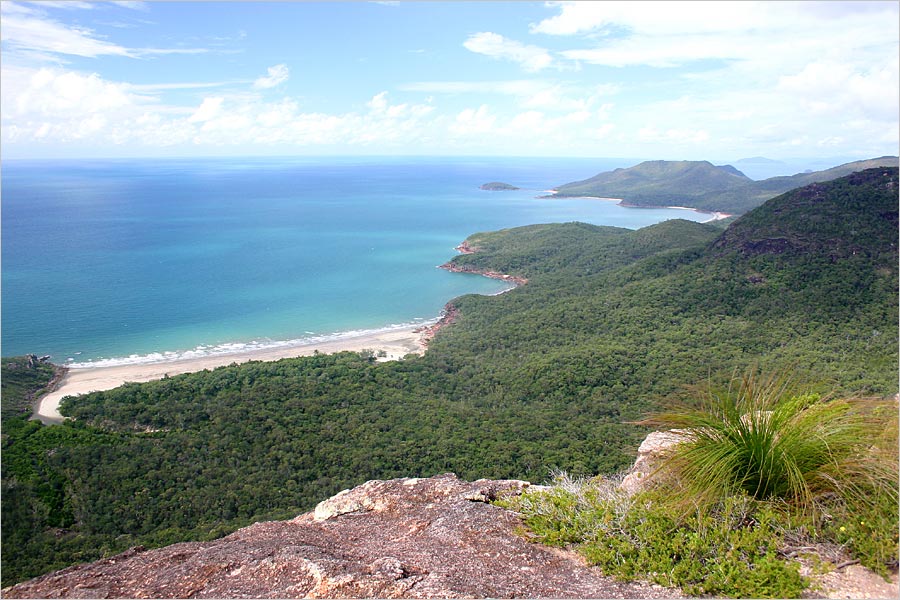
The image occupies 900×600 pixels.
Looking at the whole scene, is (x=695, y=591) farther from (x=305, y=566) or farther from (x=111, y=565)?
(x=111, y=565)

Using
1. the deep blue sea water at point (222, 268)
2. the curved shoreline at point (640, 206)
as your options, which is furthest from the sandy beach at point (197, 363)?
the curved shoreline at point (640, 206)

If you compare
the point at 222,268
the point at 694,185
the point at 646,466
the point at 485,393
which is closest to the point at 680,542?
the point at 646,466

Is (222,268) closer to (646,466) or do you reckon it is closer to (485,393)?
(485,393)

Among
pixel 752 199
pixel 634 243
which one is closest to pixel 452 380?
pixel 634 243

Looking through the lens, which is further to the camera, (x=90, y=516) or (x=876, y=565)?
(x=90, y=516)

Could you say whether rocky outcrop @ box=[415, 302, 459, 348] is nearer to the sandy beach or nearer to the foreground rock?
the sandy beach

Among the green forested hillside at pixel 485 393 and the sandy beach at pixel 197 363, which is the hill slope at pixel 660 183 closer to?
the green forested hillside at pixel 485 393
